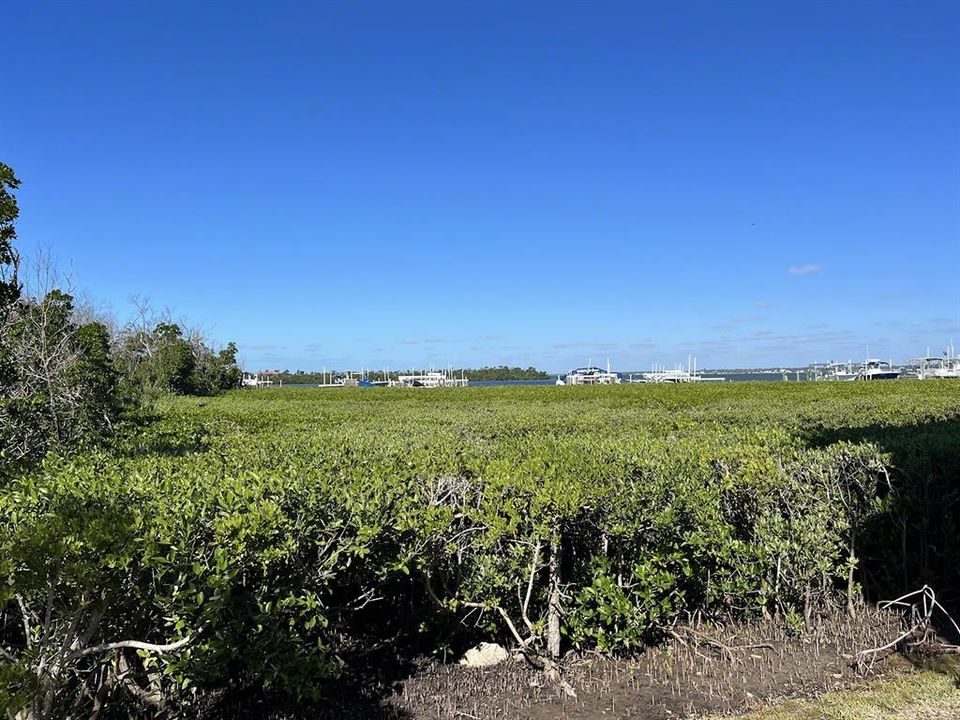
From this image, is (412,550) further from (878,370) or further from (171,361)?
(878,370)

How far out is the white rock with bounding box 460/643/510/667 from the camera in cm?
406

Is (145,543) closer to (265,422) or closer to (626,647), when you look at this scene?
(626,647)

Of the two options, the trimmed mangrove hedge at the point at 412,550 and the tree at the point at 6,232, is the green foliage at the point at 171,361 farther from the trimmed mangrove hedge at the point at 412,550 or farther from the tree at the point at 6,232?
the trimmed mangrove hedge at the point at 412,550

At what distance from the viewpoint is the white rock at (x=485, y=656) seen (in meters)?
4.06

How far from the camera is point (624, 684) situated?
3816mm

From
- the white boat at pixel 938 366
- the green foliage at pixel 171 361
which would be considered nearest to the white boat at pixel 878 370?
the white boat at pixel 938 366

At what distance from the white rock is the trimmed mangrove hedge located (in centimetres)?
12

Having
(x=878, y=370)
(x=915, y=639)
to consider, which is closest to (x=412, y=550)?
(x=915, y=639)

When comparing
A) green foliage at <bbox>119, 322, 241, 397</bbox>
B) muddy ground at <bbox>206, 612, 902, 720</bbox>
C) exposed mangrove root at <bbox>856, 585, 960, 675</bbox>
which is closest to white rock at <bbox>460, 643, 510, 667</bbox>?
muddy ground at <bbox>206, 612, 902, 720</bbox>

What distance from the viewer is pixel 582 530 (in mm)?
4004

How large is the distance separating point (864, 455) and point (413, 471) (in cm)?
333

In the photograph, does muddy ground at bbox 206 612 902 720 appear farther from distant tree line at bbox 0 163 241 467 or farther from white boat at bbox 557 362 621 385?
white boat at bbox 557 362 621 385

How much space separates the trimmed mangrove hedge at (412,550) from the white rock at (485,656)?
0.12m

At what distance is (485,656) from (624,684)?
84cm
